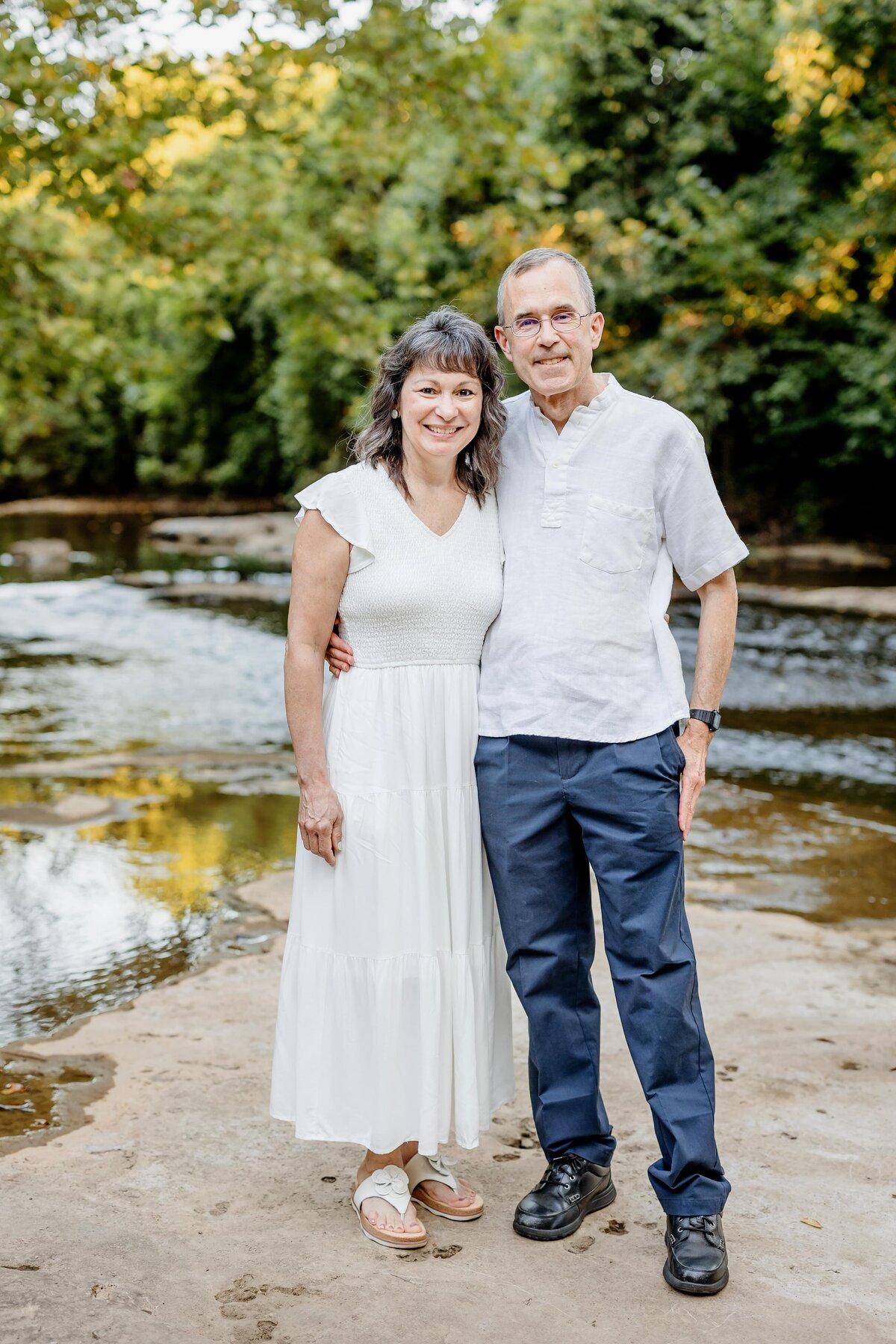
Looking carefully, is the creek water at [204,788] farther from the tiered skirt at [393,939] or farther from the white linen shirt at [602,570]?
the white linen shirt at [602,570]

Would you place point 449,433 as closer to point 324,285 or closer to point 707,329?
point 324,285

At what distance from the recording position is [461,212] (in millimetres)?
20391

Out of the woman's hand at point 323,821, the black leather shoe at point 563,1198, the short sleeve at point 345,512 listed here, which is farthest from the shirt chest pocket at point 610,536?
the black leather shoe at point 563,1198

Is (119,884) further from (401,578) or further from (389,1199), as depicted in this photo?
(401,578)

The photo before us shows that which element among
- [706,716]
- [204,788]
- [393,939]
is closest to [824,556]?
[204,788]

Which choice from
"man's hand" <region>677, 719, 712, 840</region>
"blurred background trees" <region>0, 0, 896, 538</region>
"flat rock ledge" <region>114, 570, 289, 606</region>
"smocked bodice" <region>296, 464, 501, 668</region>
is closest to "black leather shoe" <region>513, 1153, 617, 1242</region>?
"man's hand" <region>677, 719, 712, 840</region>

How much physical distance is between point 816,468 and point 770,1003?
15.9m

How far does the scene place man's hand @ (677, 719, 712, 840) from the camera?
2.61m

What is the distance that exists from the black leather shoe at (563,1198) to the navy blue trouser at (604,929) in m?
0.04

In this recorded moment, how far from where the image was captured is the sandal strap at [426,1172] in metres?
2.72

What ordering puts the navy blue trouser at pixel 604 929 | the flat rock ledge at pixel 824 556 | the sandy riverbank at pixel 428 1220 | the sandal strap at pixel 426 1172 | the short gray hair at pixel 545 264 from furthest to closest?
the flat rock ledge at pixel 824 556 → the sandal strap at pixel 426 1172 → the short gray hair at pixel 545 264 → the navy blue trouser at pixel 604 929 → the sandy riverbank at pixel 428 1220

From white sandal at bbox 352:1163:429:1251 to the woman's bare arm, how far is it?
2.15ft

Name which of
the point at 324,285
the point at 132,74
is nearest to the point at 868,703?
the point at 324,285

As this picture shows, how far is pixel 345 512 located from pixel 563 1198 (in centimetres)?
144
